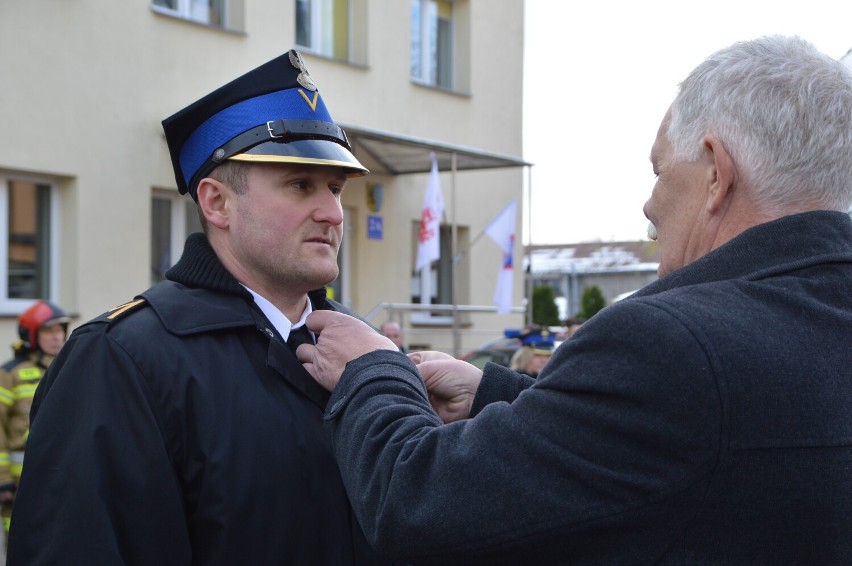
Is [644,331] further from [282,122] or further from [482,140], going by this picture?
[482,140]

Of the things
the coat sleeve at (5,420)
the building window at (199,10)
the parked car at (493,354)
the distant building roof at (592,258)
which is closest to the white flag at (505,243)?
the parked car at (493,354)

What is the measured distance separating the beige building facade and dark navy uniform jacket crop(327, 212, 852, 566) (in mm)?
7757

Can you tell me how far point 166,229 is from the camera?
33.6 feet

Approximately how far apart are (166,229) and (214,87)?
1.53 meters

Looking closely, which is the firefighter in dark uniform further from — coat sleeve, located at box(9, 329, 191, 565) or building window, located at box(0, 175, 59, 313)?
building window, located at box(0, 175, 59, 313)

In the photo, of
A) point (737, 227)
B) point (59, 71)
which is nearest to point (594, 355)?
point (737, 227)

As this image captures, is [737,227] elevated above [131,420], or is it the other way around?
[737,227]

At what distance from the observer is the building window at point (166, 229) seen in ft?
33.2

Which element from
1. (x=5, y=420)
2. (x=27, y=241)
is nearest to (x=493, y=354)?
(x=27, y=241)

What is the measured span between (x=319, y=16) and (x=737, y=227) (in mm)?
10811

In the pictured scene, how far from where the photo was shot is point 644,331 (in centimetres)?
167

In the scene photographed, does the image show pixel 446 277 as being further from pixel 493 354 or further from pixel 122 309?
pixel 122 309

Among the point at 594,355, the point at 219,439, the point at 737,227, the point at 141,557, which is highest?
the point at 737,227

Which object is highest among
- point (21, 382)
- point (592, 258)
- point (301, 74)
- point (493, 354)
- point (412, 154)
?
point (412, 154)
